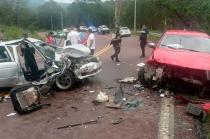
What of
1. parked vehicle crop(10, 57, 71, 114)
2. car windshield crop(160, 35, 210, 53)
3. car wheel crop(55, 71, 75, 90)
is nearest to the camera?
parked vehicle crop(10, 57, 71, 114)

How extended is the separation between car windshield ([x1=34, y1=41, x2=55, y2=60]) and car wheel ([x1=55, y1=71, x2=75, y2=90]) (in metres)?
0.75

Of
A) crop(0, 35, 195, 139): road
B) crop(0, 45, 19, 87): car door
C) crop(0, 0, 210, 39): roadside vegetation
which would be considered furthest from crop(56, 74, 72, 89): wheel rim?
crop(0, 0, 210, 39): roadside vegetation

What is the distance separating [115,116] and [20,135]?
2024mm

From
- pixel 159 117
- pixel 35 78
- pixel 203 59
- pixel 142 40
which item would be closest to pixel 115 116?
pixel 159 117

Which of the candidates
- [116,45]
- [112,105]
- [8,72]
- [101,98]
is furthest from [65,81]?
[116,45]

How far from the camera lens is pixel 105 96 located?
9461 mm

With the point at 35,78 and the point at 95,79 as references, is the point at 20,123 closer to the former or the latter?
the point at 35,78

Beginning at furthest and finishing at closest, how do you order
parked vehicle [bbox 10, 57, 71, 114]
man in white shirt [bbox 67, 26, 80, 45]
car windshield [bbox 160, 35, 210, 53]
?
man in white shirt [bbox 67, 26, 80, 45] → car windshield [bbox 160, 35, 210, 53] → parked vehicle [bbox 10, 57, 71, 114]

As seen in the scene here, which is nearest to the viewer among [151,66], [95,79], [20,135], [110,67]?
[20,135]

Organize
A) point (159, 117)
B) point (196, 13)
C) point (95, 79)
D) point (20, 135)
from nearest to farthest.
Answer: point (20, 135) < point (159, 117) < point (95, 79) < point (196, 13)

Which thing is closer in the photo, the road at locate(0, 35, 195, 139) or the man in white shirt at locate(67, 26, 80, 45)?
the road at locate(0, 35, 195, 139)

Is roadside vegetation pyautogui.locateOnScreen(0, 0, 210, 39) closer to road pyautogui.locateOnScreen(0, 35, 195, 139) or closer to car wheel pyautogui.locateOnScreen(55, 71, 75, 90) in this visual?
car wheel pyautogui.locateOnScreen(55, 71, 75, 90)

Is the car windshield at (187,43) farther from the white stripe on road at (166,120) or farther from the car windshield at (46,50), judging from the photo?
the car windshield at (46,50)

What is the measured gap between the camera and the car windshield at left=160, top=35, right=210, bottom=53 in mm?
10781
